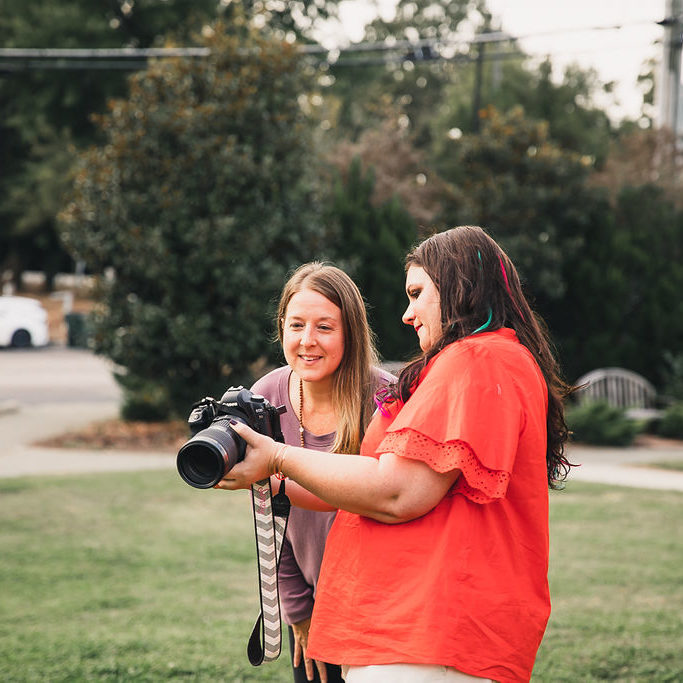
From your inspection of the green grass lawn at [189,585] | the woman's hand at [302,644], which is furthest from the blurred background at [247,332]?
the woman's hand at [302,644]

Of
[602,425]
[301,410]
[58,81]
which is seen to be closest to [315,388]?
[301,410]

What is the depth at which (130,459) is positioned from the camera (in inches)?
438

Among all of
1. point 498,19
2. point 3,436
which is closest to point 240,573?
point 3,436

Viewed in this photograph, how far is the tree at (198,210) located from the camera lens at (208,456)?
9.53m

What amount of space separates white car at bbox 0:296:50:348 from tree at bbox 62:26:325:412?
61.1ft

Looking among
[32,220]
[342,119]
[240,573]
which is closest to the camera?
[240,573]

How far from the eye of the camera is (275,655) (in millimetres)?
2391

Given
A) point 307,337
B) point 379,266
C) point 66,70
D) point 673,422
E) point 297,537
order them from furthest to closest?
point 66,70, point 379,266, point 673,422, point 297,537, point 307,337

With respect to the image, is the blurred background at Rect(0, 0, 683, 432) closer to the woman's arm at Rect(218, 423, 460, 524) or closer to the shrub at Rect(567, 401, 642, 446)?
the shrub at Rect(567, 401, 642, 446)

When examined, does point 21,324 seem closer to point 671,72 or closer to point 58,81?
point 58,81

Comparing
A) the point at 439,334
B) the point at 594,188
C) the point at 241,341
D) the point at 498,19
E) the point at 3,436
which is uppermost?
the point at 498,19

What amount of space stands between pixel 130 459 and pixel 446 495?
966 cm

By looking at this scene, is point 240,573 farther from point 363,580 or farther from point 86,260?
point 86,260

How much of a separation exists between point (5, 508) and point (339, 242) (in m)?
6.36
